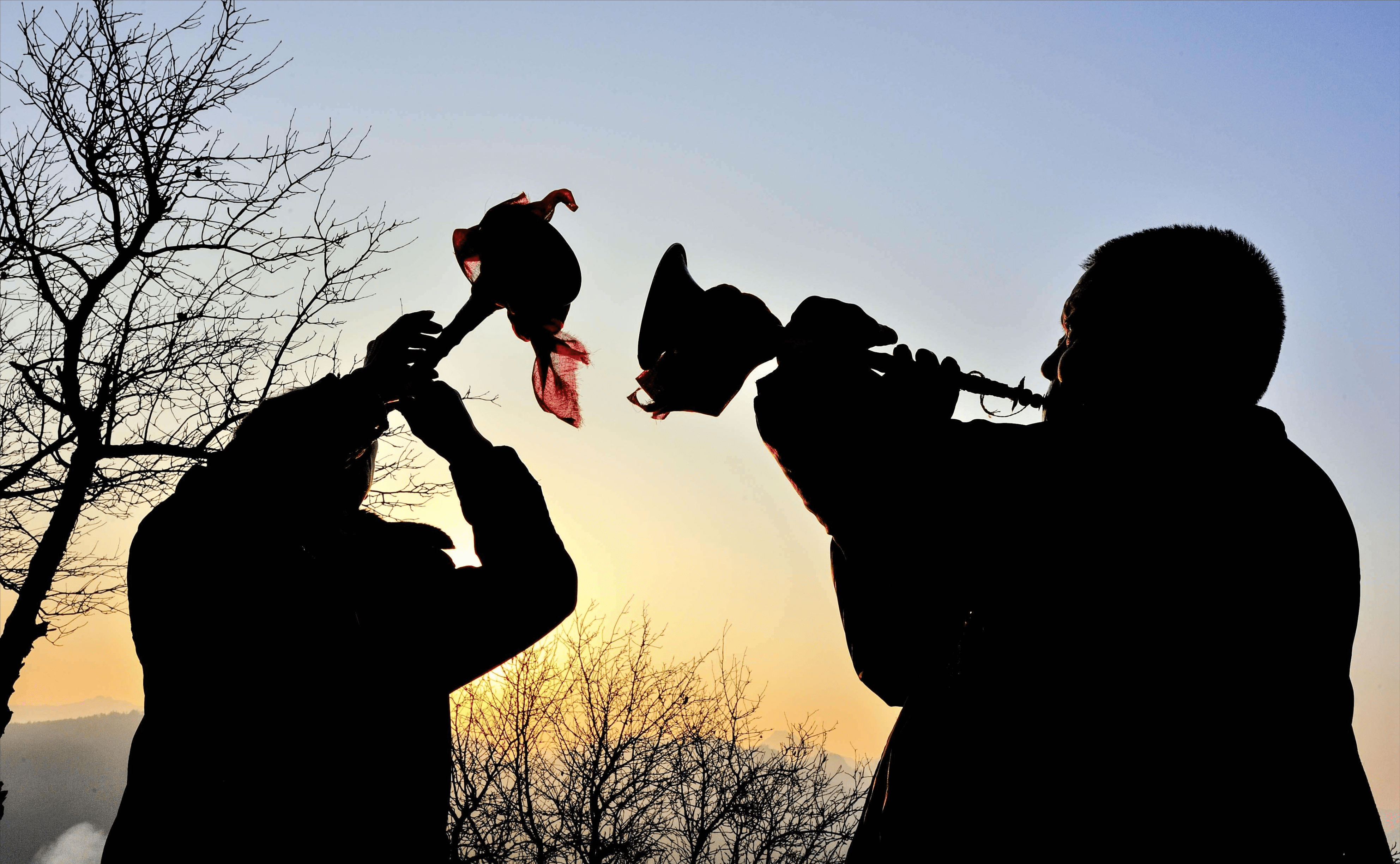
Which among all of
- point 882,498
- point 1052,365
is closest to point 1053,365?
point 1052,365

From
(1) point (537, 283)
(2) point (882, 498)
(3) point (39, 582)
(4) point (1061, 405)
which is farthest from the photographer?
(3) point (39, 582)

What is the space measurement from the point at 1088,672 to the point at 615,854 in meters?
24.6

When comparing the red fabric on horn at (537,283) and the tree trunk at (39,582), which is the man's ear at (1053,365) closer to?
the red fabric on horn at (537,283)

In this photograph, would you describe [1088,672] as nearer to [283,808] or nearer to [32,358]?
[283,808]

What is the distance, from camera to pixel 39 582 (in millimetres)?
7691

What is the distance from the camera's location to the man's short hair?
1.50m

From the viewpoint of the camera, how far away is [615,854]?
936 inches

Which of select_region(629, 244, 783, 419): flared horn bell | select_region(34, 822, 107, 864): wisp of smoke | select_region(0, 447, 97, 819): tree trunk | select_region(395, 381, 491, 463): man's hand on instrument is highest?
select_region(34, 822, 107, 864): wisp of smoke

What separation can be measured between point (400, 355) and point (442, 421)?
5.5 inches

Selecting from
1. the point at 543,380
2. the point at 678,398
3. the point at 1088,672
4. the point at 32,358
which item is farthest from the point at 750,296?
the point at 32,358

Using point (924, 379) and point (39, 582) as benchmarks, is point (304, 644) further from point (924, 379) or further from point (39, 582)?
point (39, 582)

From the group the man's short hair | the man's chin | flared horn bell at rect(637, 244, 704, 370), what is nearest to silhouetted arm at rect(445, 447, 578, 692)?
flared horn bell at rect(637, 244, 704, 370)

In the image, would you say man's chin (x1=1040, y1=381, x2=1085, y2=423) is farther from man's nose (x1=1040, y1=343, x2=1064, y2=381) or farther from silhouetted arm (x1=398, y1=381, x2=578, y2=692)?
silhouetted arm (x1=398, y1=381, x2=578, y2=692)

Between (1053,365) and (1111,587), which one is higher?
(1053,365)
